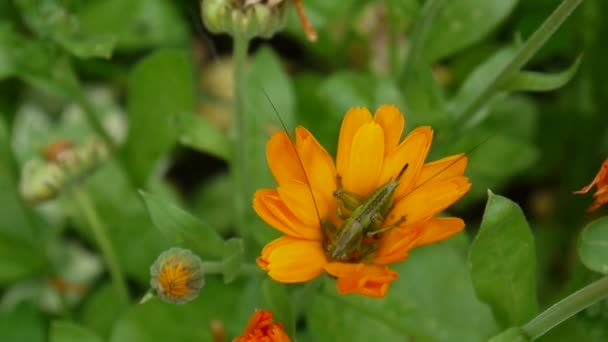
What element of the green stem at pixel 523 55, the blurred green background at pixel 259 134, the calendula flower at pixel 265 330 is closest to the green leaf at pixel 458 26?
the blurred green background at pixel 259 134

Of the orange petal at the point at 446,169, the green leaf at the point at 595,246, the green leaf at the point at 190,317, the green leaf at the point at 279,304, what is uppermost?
the orange petal at the point at 446,169

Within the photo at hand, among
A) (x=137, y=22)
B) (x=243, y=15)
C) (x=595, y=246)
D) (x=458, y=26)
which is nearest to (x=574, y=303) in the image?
(x=595, y=246)

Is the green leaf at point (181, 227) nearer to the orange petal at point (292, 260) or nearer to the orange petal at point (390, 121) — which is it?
the orange petal at point (292, 260)

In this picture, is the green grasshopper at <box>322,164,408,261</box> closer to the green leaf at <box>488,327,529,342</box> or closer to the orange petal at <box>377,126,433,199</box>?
the orange petal at <box>377,126,433,199</box>

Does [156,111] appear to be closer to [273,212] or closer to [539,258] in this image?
[273,212]

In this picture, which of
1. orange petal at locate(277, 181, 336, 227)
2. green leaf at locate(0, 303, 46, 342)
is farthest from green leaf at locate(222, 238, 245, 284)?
green leaf at locate(0, 303, 46, 342)

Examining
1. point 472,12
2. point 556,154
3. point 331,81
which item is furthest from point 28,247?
point 556,154
